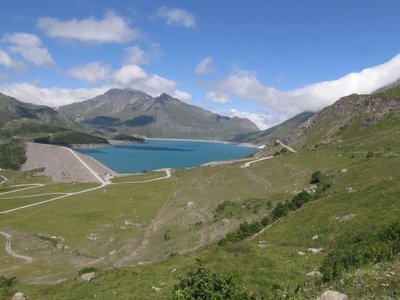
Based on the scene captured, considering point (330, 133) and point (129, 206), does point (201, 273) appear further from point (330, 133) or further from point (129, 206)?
point (330, 133)

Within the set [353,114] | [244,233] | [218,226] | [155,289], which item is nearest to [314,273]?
[155,289]

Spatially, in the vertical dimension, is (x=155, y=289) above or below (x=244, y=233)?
above

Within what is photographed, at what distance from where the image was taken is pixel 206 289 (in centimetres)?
1520

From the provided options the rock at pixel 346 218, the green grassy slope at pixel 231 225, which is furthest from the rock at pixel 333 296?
the rock at pixel 346 218

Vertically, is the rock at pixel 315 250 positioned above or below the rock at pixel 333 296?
below

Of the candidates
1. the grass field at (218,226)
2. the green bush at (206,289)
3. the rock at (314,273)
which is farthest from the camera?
the grass field at (218,226)

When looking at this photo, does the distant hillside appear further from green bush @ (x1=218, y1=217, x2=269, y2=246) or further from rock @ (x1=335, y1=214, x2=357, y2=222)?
rock @ (x1=335, y1=214, x2=357, y2=222)

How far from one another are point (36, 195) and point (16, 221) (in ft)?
124

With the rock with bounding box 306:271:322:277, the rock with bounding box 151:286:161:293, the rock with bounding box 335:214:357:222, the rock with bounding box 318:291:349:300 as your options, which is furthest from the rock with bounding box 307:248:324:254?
the rock with bounding box 318:291:349:300

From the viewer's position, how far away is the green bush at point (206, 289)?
49.6 ft

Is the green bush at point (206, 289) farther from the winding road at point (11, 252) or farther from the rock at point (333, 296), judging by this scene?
the winding road at point (11, 252)

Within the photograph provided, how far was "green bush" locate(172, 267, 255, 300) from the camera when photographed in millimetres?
15125

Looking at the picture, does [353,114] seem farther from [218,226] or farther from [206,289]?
[206,289]

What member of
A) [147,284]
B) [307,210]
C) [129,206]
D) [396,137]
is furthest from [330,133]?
[147,284]
